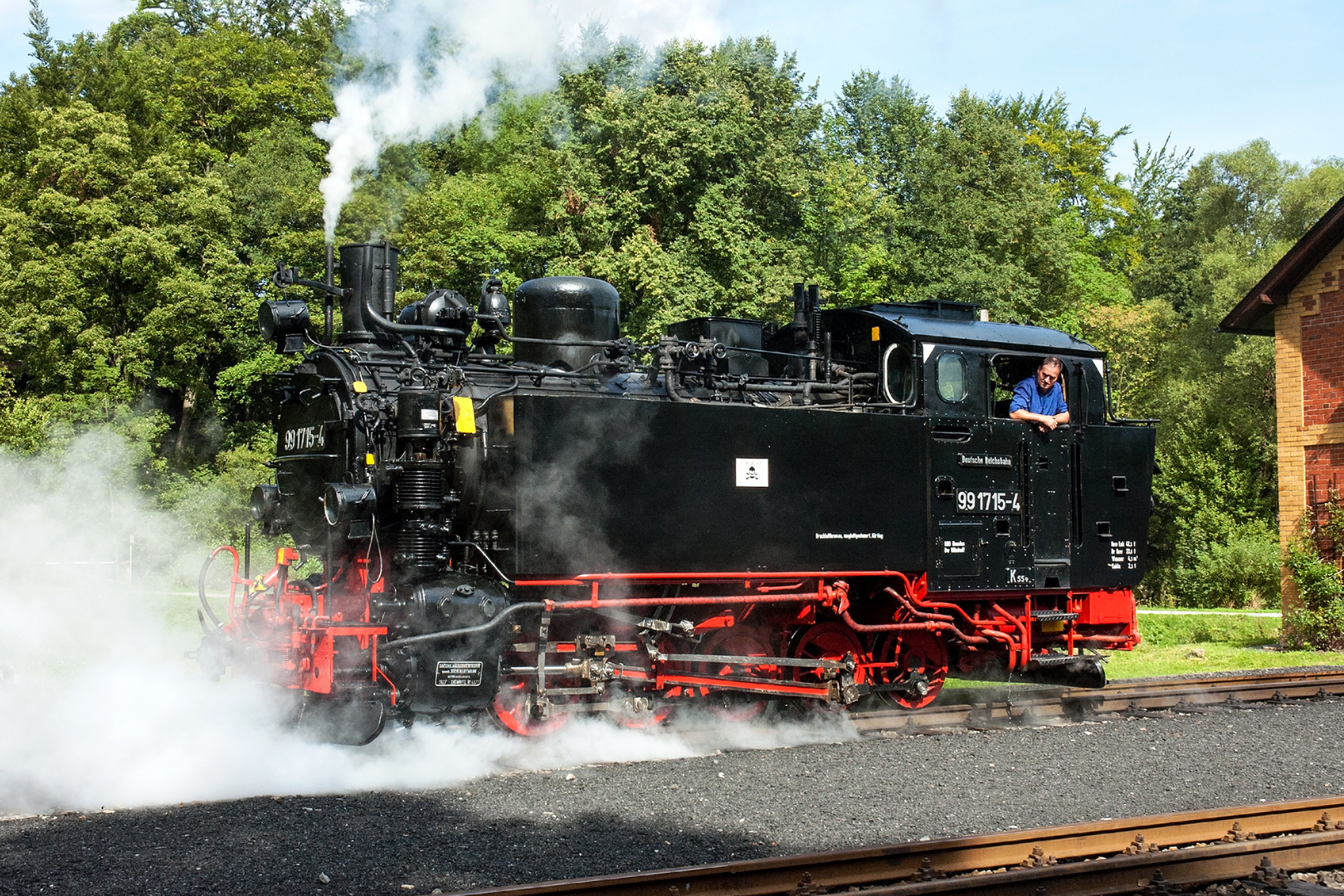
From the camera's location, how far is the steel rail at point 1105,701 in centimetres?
863

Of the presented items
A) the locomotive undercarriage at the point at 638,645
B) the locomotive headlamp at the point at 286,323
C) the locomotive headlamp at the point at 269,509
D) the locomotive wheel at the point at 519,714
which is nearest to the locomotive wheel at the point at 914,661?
the locomotive undercarriage at the point at 638,645

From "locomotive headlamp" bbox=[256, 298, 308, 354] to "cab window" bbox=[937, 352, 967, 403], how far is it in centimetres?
461

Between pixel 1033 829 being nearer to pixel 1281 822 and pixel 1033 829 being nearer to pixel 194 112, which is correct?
pixel 1281 822

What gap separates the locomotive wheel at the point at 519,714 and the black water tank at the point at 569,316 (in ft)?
7.94

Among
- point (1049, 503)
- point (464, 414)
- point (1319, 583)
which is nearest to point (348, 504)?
point (464, 414)

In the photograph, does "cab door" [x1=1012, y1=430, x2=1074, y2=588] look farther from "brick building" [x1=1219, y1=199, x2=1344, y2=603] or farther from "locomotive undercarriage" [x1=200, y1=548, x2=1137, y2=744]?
"brick building" [x1=1219, y1=199, x2=1344, y2=603]

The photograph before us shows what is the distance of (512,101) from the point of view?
23031 millimetres

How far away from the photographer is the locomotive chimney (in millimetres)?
8211

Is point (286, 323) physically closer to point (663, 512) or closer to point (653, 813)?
point (663, 512)

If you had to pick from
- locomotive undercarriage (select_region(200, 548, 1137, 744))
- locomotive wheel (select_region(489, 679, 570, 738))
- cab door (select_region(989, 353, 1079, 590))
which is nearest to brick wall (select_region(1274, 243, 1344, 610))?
locomotive undercarriage (select_region(200, 548, 1137, 744))

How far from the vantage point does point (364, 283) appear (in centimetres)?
823

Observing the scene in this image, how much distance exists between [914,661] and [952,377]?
7.34ft

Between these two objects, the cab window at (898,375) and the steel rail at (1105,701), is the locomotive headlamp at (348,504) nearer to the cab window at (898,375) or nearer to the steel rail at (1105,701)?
the steel rail at (1105,701)

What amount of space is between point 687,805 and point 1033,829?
68.5 inches
